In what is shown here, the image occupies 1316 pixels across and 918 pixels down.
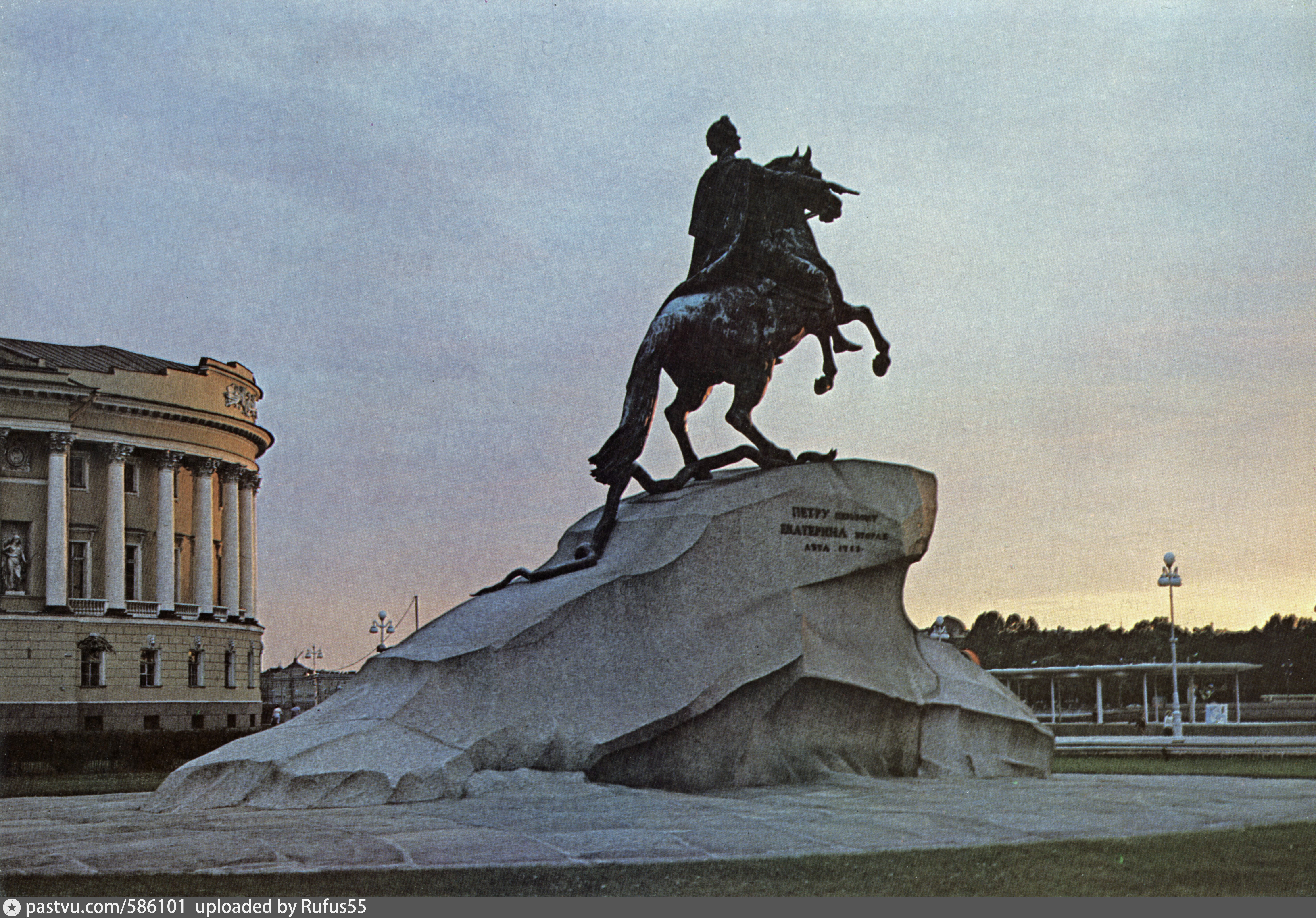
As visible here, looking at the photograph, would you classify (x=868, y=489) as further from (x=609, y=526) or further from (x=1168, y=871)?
(x=1168, y=871)

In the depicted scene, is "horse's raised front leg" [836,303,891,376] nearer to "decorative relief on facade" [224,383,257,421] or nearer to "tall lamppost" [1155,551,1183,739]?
"tall lamppost" [1155,551,1183,739]

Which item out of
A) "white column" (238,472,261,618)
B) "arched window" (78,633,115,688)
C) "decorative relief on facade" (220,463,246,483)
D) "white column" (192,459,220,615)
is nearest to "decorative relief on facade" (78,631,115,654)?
"arched window" (78,633,115,688)

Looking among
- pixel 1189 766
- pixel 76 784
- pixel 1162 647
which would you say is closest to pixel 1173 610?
pixel 1189 766

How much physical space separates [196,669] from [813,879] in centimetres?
5951

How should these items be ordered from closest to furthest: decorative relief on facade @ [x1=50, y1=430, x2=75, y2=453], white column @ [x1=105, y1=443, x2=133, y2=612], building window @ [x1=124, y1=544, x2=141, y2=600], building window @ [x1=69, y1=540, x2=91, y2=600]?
decorative relief on facade @ [x1=50, y1=430, x2=75, y2=453] < building window @ [x1=69, y1=540, x2=91, y2=600] < white column @ [x1=105, y1=443, x2=133, y2=612] < building window @ [x1=124, y1=544, x2=141, y2=600]

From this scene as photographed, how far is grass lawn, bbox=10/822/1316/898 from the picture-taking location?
7.30 meters

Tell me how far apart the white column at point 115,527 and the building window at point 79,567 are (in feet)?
2.27

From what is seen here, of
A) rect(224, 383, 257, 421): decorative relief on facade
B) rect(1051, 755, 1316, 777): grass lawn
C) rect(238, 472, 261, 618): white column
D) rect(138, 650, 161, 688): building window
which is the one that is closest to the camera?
rect(1051, 755, 1316, 777): grass lawn

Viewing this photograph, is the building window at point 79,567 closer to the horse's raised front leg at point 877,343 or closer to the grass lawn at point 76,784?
the grass lawn at point 76,784

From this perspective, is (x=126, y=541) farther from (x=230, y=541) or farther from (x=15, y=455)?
(x=15, y=455)

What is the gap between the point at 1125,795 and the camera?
36.8ft

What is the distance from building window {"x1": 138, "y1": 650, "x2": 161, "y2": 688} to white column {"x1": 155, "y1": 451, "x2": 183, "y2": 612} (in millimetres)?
1884

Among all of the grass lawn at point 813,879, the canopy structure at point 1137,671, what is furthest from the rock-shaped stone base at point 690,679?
the canopy structure at point 1137,671

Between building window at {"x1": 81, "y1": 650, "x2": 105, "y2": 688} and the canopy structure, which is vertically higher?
building window at {"x1": 81, "y1": 650, "x2": 105, "y2": 688}
